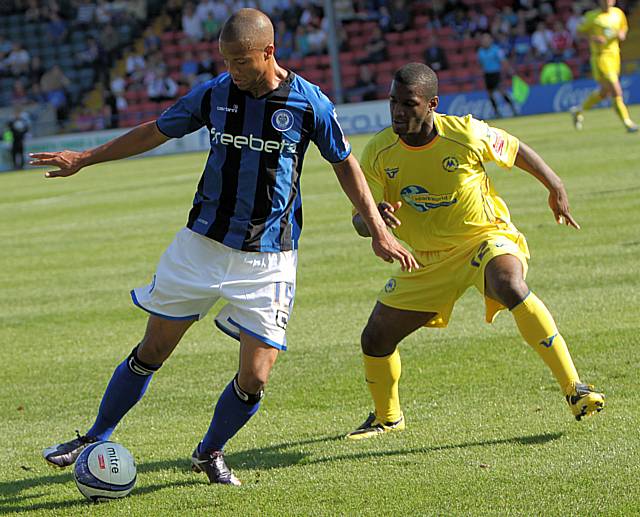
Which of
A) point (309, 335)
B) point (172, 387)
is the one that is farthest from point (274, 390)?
point (309, 335)

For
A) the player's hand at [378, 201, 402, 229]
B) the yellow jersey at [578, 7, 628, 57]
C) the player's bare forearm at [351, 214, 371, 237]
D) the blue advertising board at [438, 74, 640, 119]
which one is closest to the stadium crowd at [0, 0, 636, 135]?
the blue advertising board at [438, 74, 640, 119]

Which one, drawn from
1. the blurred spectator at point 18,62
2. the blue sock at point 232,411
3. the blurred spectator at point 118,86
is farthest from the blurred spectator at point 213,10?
the blue sock at point 232,411

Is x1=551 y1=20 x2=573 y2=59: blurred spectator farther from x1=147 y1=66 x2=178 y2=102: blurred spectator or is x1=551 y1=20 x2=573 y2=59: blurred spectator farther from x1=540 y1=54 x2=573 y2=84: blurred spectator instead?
x1=147 y1=66 x2=178 y2=102: blurred spectator

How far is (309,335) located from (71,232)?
8230mm

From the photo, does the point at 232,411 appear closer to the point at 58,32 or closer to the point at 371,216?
the point at 371,216

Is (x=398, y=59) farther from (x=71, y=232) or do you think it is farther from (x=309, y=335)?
(x=309, y=335)

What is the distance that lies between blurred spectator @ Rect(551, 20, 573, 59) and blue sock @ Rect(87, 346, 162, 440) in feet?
96.3

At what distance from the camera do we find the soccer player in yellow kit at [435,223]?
19.1 feet

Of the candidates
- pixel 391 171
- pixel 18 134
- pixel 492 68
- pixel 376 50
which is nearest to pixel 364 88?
pixel 376 50

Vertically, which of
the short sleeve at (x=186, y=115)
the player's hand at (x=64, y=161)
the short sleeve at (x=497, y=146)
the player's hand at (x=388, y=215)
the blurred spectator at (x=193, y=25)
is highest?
the short sleeve at (x=186, y=115)

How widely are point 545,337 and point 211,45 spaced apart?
33555 millimetres

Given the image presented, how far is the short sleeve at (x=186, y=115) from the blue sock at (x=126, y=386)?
3.43 feet

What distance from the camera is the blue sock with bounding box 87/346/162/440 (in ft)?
17.4

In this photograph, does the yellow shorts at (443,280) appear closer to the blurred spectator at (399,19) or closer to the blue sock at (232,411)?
the blue sock at (232,411)
